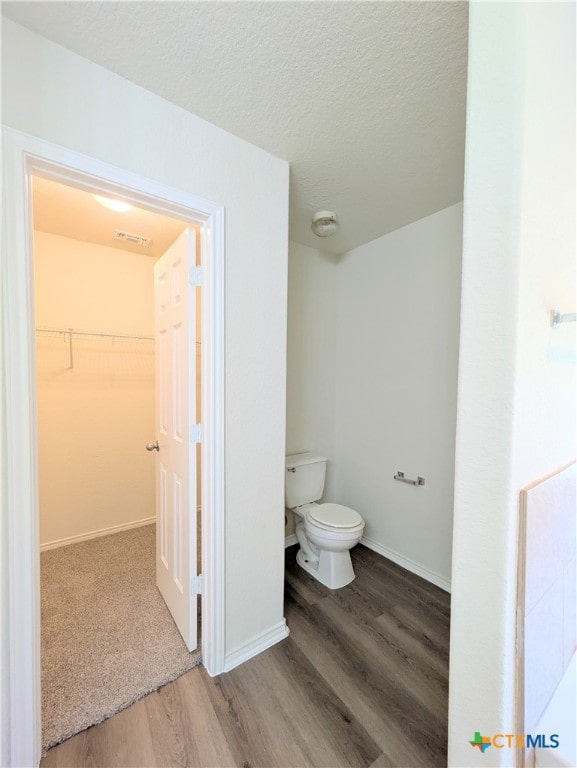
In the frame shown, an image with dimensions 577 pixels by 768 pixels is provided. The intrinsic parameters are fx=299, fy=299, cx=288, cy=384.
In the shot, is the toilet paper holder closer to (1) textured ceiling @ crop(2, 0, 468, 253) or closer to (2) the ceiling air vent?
(1) textured ceiling @ crop(2, 0, 468, 253)

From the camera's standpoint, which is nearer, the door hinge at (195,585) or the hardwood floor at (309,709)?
the hardwood floor at (309,709)

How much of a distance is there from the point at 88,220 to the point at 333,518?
8.63ft

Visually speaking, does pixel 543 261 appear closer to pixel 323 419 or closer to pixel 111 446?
pixel 323 419

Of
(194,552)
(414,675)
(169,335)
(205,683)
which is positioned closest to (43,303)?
(169,335)

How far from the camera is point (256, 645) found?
148 cm

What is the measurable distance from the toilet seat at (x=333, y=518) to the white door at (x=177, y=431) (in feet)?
2.68

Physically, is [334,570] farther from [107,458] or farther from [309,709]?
[107,458]

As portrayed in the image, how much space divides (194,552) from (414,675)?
3.79 feet

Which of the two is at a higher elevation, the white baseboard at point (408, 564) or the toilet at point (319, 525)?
the toilet at point (319, 525)

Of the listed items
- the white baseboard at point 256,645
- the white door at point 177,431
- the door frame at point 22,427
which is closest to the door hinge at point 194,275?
the white door at point 177,431

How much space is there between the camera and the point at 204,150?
1.27 meters

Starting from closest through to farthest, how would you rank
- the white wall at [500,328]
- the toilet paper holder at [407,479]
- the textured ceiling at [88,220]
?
the white wall at [500,328] < the textured ceiling at [88,220] < the toilet paper holder at [407,479]

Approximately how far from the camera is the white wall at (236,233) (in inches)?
39.6

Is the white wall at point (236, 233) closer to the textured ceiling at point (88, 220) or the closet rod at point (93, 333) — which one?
the textured ceiling at point (88, 220)
